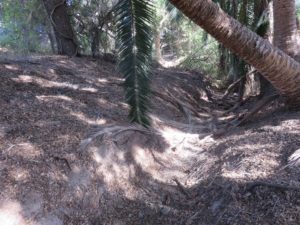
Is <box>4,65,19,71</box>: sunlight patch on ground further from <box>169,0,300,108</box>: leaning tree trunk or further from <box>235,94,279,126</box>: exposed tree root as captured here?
<box>235,94,279,126</box>: exposed tree root

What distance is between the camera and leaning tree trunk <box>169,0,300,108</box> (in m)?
3.79

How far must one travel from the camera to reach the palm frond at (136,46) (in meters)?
4.64

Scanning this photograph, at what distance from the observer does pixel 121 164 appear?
176 inches

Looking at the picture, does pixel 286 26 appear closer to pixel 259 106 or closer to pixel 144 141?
pixel 259 106

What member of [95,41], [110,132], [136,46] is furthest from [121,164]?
[95,41]

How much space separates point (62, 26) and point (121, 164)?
17.2ft

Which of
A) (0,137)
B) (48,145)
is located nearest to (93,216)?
(48,145)

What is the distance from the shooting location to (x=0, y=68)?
6.18 metres

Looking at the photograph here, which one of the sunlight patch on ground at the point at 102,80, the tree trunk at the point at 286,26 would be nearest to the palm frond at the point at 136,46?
the tree trunk at the point at 286,26

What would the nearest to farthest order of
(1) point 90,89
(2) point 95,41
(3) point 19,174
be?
(3) point 19,174
(1) point 90,89
(2) point 95,41

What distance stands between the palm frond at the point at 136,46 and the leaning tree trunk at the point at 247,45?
981 mm

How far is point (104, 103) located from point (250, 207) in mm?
3387

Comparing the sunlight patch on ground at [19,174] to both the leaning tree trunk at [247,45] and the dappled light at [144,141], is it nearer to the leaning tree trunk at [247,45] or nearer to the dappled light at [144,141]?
the dappled light at [144,141]

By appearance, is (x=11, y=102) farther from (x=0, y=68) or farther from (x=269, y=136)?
(x=269, y=136)
